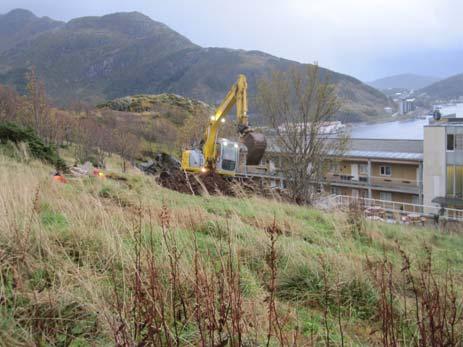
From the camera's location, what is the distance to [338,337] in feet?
8.33

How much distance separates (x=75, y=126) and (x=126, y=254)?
1512 inches

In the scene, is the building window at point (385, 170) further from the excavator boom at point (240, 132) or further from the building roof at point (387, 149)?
the excavator boom at point (240, 132)

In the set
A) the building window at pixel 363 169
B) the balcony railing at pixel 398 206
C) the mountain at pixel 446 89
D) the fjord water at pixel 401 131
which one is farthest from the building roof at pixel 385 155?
the mountain at pixel 446 89

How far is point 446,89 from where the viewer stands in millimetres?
136875

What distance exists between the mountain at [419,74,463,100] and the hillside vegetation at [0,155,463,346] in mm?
137515

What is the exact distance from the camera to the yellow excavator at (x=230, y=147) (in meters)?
15.7

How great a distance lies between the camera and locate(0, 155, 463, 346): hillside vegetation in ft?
6.77

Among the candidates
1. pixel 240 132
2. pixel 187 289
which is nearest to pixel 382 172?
pixel 240 132

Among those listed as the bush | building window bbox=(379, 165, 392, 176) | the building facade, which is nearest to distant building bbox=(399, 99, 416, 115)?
the building facade

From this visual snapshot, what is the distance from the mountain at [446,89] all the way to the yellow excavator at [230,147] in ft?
412

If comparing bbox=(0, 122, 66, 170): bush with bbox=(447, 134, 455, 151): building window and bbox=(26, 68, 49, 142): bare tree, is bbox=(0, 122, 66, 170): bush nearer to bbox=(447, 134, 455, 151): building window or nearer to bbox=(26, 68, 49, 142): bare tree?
bbox=(26, 68, 49, 142): bare tree

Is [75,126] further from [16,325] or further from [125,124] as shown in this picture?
[16,325]

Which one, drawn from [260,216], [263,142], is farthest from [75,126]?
[260,216]

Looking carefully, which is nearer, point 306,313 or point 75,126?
point 306,313
